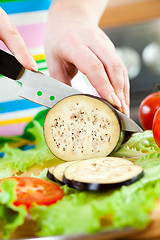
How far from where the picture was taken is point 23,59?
5.04 feet

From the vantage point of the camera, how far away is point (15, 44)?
1.54 meters

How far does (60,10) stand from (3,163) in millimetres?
877

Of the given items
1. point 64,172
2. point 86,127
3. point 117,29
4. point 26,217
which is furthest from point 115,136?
point 117,29

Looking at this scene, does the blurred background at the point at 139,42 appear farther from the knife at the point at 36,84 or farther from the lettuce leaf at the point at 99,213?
the lettuce leaf at the point at 99,213

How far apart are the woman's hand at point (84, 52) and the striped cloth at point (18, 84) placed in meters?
0.23

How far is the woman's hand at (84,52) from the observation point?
1.63 metres

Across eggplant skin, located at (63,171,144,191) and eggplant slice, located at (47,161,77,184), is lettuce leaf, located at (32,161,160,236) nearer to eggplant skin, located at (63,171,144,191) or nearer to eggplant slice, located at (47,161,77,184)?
eggplant skin, located at (63,171,144,191)

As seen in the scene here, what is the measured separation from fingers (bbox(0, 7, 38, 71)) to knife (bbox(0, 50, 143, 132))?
1.5 inches

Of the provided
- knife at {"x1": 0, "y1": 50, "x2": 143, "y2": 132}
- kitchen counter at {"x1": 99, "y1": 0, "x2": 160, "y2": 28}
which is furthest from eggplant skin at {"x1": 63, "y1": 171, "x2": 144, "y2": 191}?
kitchen counter at {"x1": 99, "y1": 0, "x2": 160, "y2": 28}

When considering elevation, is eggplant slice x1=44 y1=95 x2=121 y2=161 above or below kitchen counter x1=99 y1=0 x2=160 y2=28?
below

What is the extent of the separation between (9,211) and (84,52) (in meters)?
0.84

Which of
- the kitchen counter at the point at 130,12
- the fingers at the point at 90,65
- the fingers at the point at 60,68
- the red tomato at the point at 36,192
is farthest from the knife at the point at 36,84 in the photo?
the kitchen counter at the point at 130,12

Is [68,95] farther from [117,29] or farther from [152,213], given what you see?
[117,29]

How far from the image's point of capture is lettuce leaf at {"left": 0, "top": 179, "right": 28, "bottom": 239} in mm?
972
